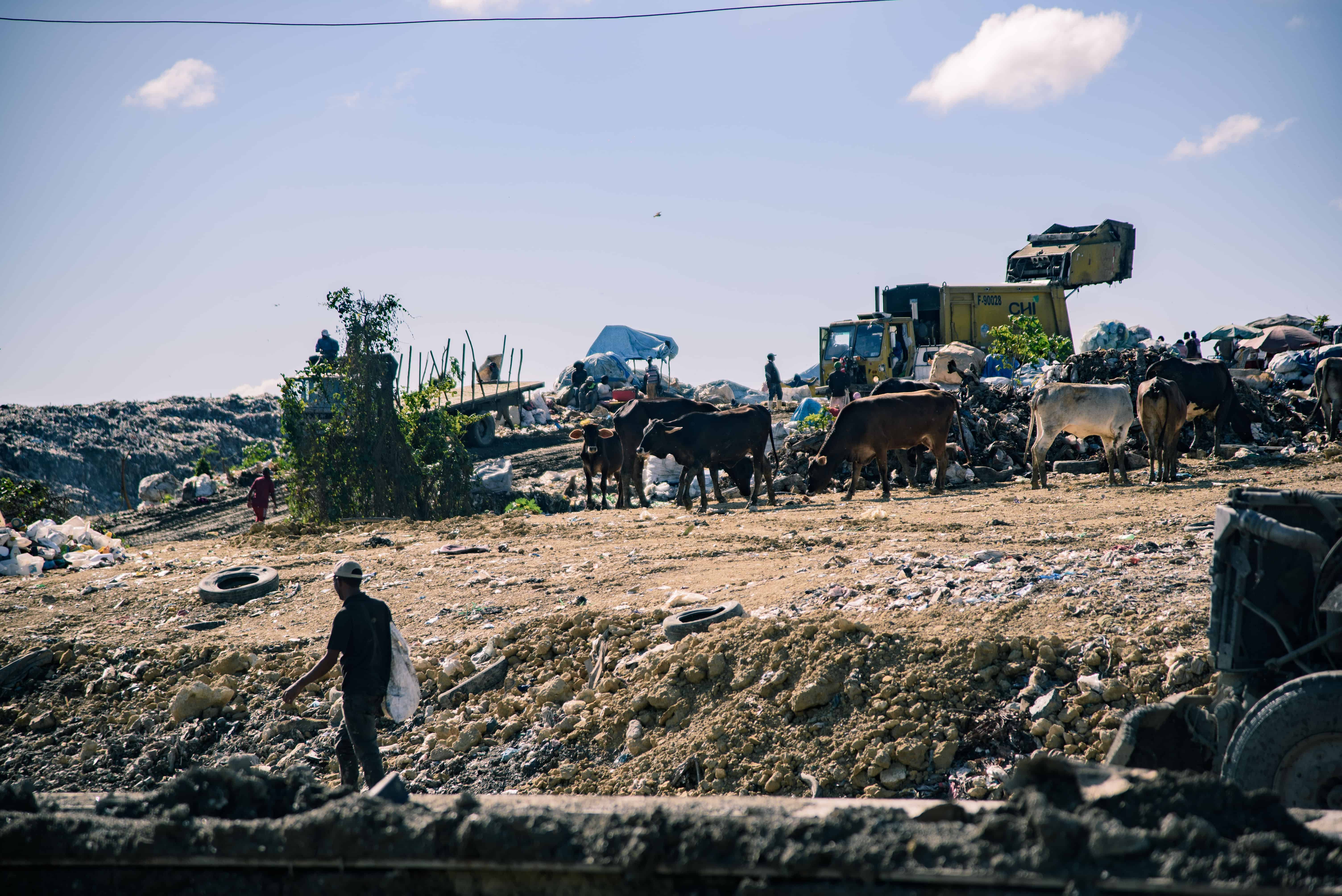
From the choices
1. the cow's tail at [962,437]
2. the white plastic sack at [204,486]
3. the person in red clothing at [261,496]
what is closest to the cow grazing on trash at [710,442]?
the cow's tail at [962,437]

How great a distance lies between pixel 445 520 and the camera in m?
14.2

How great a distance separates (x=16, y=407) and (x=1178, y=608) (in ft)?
101

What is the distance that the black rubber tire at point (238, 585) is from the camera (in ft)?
31.4

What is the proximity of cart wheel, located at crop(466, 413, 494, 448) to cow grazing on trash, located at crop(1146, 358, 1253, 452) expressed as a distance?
47.8 ft

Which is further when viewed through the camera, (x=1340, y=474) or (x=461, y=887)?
(x=1340, y=474)

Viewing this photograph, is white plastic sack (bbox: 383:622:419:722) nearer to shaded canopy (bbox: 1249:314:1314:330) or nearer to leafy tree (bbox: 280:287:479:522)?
leafy tree (bbox: 280:287:479:522)

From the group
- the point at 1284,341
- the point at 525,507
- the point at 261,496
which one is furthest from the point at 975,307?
the point at 261,496

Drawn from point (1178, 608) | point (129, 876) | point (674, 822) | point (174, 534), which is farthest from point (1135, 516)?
point (174, 534)

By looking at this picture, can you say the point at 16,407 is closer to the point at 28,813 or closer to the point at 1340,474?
the point at 28,813

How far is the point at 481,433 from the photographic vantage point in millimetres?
23172

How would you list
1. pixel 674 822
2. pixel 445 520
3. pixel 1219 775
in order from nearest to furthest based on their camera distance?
1. pixel 674 822
2. pixel 1219 775
3. pixel 445 520

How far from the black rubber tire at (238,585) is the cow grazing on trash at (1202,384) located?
1243cm

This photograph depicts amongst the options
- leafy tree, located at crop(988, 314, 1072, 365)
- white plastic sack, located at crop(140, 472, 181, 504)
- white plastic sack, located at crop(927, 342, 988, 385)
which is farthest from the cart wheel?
leafy tree, located at crop(988, 314, 1072, 365)

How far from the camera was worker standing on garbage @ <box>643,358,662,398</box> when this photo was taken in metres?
25.4
